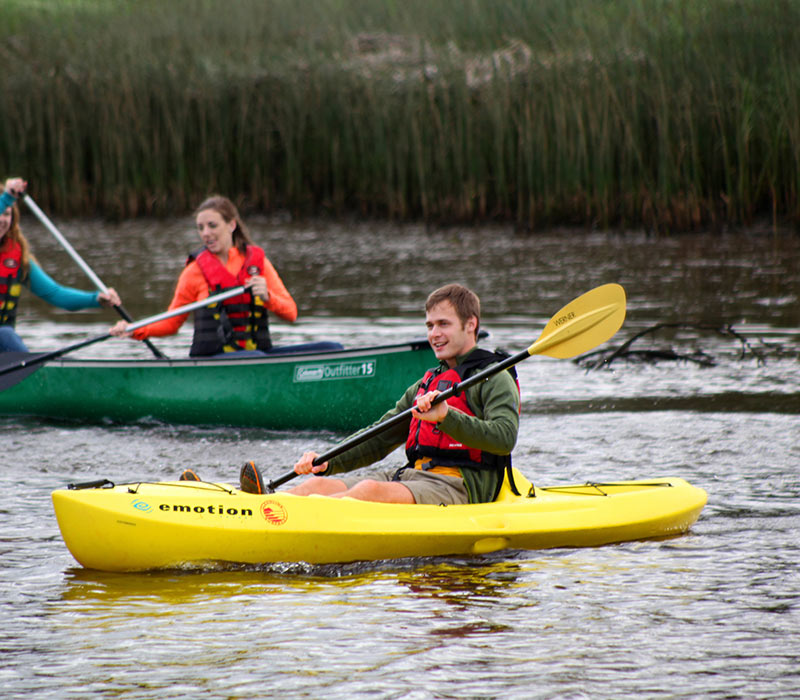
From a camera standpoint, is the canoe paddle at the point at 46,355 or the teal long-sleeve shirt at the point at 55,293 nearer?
the canoe paddle at the point at 46,355

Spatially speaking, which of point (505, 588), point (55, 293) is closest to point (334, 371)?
point (55, 293)

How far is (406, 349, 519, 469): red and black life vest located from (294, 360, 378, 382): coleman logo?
1847mm

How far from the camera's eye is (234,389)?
6109mm

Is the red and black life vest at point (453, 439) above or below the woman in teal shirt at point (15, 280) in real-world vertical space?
below

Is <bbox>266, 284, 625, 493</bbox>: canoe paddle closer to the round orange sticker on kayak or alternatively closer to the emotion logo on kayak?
the round orange sticker on kayak

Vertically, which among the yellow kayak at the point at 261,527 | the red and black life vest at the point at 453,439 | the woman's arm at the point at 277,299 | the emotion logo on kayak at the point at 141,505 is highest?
the woman's arm at the point at 277,299

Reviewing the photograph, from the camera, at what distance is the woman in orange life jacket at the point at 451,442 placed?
13.1 ft

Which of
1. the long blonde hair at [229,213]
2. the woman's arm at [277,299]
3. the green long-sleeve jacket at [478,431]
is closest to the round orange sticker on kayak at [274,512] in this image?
the green long-sleeve jacket at [478,431]

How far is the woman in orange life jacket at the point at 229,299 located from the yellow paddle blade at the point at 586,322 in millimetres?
2081

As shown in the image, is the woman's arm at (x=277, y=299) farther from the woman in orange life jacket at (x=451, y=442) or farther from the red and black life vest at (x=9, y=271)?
the woman in orange life jacket at (x=451, y=442)

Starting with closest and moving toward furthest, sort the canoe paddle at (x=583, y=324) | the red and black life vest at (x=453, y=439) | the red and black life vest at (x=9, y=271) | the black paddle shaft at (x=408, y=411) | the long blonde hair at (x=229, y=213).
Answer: the black paddle shaft at (x=408, y=411), the red and black life vest at (x=453, y=439), the canoe paddle at (x=583, y=324), the long blonde hair at (x=229, y=213), the red and black life vest at (x=9, y=271)

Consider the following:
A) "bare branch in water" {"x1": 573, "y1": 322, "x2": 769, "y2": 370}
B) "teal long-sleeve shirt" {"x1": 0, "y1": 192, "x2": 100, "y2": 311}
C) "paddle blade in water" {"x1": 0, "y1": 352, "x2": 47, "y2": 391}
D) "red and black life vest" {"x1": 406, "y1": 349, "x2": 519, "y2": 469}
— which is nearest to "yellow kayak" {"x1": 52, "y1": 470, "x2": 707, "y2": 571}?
"red and black life vest" {"x1": 406, "y1": 349, "x2": 519, "y2": 469}

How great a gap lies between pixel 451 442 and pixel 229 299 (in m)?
2.42

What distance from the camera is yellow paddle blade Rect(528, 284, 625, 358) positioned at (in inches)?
171
